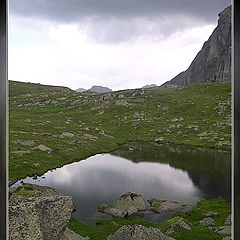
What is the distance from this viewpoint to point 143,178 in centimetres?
3909

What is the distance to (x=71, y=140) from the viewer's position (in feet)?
208

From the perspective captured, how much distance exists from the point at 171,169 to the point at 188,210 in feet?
60.7

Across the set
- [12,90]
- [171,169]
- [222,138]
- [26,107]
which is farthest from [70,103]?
[171,169]

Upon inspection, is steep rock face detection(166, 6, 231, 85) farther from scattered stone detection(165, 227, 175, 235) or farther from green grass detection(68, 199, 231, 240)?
scattered stone detection(165, 227, 175, 235)

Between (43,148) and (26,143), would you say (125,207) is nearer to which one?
(43,148)

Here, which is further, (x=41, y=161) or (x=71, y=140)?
(x=71, y=140)

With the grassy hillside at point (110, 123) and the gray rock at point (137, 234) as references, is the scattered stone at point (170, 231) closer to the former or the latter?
the gray rock at point (137, 234)

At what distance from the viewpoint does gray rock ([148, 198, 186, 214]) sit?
2624 centimetres

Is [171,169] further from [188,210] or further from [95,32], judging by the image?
[95,32]

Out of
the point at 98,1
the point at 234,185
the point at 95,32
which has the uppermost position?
the point at 98,1

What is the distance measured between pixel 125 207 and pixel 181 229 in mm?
9379

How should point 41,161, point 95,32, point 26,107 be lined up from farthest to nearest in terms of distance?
point 26,107 < point 41,161 < point 95,32

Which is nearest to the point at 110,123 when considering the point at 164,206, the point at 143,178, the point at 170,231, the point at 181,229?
the point at 143,178

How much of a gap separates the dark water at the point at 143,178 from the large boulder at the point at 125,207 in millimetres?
976
